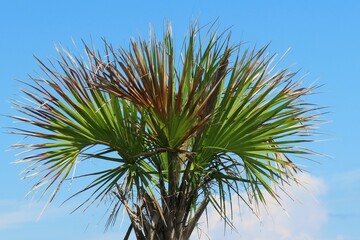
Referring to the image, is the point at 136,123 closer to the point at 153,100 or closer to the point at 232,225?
the point at 153,100

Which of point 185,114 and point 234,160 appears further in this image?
point 234,160

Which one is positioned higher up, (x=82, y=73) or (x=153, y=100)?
(x=82, y=73)

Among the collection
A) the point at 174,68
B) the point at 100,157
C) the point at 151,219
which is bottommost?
the point at 151,219

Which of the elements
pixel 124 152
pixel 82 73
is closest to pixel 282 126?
pixel 124 152

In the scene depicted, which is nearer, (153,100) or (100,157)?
(153,100)

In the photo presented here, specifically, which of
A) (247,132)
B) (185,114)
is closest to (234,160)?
(247,132)

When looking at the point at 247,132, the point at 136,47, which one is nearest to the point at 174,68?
the point at 136,47

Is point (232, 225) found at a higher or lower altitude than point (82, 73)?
lower

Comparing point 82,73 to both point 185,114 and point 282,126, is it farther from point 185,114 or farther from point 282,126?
point 282,126

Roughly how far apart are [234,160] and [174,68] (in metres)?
1.17

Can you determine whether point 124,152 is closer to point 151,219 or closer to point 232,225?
point 151,219

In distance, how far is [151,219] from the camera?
7281 millimetres

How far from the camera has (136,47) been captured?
7.32 meters

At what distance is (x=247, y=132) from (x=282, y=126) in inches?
20.7
